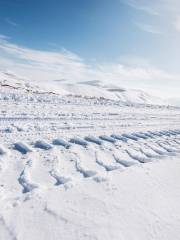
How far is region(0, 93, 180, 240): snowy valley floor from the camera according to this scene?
219 centimetres

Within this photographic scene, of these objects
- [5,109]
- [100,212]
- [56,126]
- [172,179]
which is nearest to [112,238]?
[100,212]

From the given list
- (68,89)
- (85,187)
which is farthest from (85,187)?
(68,89)

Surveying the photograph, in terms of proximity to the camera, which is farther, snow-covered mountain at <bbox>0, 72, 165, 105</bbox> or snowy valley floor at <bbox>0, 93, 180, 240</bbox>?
snow-covered mountain at <bbox>0, 72, 165, 105</bbox>

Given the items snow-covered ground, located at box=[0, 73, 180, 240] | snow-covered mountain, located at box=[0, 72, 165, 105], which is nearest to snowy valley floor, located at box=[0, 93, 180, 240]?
snow-covered ground, located at box=[0, 73, 180, 240]

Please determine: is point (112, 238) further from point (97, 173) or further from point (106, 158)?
point (106, 158)

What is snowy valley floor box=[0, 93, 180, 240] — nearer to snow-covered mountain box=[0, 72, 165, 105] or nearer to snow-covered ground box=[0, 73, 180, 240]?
snow-covered ground box=[0, 73, 180, 240]

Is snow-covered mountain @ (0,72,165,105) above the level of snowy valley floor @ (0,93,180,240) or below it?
above

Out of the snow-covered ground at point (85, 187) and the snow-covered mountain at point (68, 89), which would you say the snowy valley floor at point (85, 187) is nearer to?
the snow-covered ground at point (85, 187)

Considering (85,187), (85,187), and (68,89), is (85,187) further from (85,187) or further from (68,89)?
(68,89)

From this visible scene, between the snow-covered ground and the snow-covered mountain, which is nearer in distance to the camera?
the snow-covered ground

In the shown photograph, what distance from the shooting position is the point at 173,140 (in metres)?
6.19

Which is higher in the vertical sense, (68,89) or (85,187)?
(68,89)

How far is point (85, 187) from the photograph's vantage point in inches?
116

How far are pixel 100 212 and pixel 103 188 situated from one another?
0.52 metres
